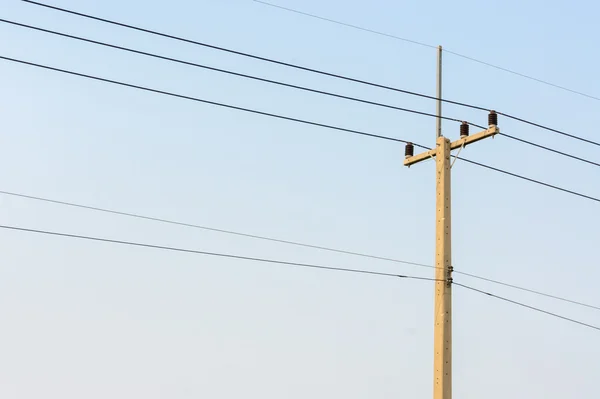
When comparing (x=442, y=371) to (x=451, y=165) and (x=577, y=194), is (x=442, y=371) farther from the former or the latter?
(x=577, y=194)

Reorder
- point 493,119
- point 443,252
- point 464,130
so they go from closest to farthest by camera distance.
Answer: point 443,252 < point 493,119 < point 464,130

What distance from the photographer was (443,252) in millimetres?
16953

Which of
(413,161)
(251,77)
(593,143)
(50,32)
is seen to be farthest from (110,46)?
(593,143)

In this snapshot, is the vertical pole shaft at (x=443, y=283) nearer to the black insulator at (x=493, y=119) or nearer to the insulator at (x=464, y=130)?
the insulator at (x=464, y=130)

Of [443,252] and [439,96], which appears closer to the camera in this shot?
[443,252]

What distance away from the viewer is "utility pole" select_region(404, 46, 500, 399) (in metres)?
16.3

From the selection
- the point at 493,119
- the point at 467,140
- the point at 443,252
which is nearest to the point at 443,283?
the point at 443,252

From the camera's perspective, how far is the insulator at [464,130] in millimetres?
17875

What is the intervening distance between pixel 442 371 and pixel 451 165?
3774 mm

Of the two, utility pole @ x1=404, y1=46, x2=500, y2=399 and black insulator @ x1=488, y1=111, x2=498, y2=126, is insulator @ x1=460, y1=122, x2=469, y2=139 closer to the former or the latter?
utility pole @ x1=404, y1=46, x2=500, y2=399

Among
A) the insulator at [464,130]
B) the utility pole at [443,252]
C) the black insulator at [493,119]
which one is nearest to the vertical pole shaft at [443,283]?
the utility pole at [443,252]

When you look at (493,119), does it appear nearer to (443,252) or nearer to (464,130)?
(464,130)

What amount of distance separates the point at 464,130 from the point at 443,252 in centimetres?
243

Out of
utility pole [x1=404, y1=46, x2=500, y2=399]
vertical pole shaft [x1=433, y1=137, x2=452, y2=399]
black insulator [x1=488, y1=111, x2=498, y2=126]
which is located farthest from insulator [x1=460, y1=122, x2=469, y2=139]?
black insulator [x1=488, y1=111, x2=498, y2=126]
